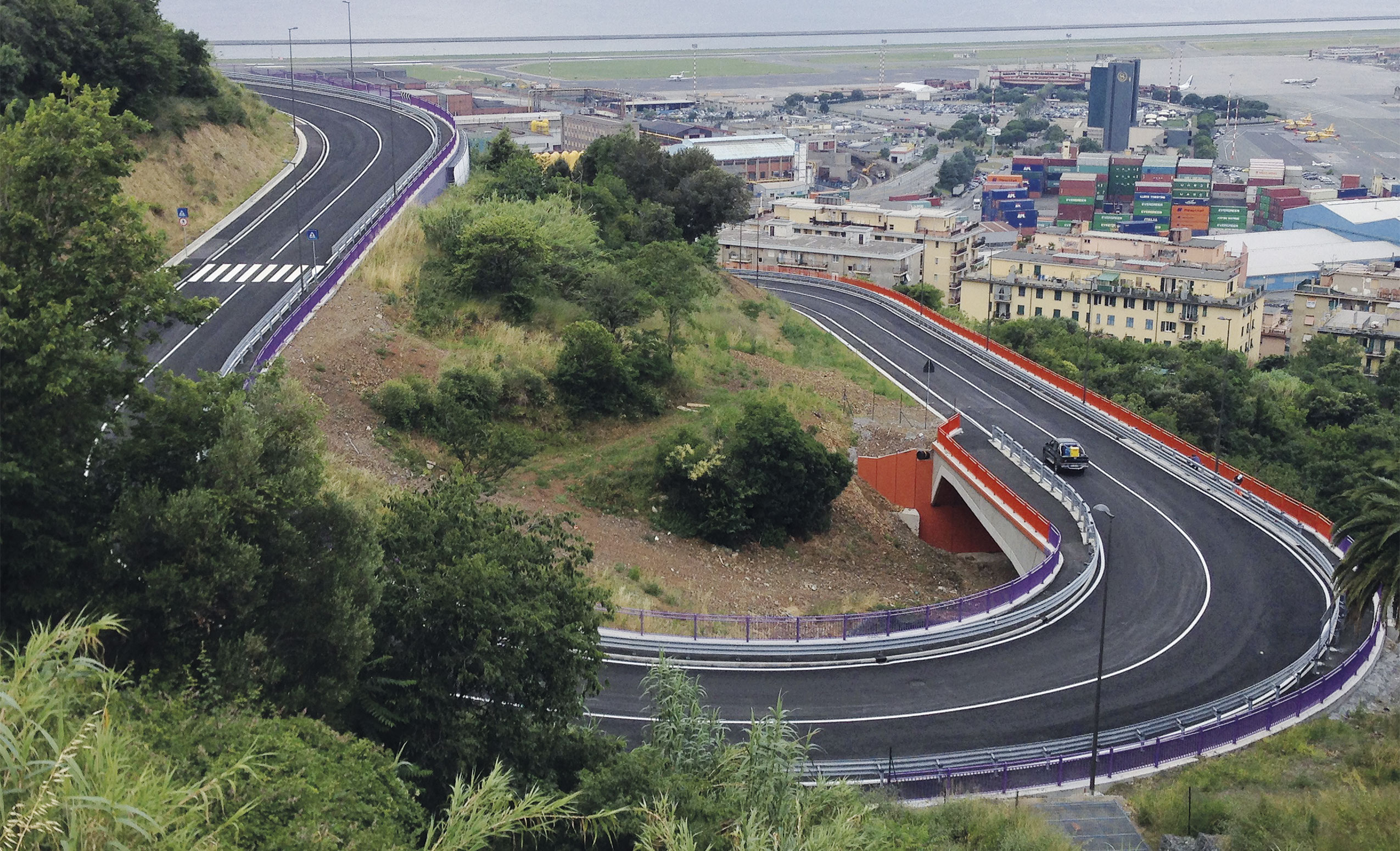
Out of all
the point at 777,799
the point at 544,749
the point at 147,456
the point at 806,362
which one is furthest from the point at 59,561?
the point at 806,362

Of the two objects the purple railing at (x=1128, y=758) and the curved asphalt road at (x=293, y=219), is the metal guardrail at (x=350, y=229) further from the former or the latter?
the purple railing at (x=1128, y=758)

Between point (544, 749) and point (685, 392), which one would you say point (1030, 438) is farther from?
point (544, 749)

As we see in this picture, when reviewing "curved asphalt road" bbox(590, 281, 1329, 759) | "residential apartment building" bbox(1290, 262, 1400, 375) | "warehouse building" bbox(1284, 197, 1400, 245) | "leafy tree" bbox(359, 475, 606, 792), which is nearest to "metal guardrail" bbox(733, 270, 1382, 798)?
"curved asphalt road" bbox(590, 281, 1329, 759)

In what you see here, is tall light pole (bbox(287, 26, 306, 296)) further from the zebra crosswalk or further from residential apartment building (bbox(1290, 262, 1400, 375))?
residential apartment building (bbox(1290, 262, 1400, 375))

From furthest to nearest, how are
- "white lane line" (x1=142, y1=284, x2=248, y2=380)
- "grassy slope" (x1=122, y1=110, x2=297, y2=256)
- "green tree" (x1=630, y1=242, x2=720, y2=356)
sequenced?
"grassy slope" (x1=122, y1=110, x2=297, y2=256)
"green tree" (x1=630, y1=242, x2=720, y2=356)
"white lane line" (x1=142, y1=284, x2=248, y2=380)

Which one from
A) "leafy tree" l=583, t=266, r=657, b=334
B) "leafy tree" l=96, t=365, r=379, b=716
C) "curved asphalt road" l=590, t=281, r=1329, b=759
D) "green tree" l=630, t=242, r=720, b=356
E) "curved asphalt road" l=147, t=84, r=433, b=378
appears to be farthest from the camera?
"green tree" l=630, t=242, r=720, b=356

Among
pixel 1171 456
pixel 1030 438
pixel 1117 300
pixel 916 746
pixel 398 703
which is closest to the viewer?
pixel 398 703

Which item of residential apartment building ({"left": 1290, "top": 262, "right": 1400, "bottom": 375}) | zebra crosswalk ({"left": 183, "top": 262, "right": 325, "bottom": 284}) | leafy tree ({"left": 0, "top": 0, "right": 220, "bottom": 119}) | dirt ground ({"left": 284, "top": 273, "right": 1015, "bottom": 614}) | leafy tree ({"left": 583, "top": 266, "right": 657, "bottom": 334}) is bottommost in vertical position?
residential apartment building ({"left": 1290, "top": 262, "right": 1400, "bottom": 375})

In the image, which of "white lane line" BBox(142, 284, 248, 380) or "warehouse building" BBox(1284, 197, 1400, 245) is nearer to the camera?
"white lane line" BBox(142, 284, 248, 380)
